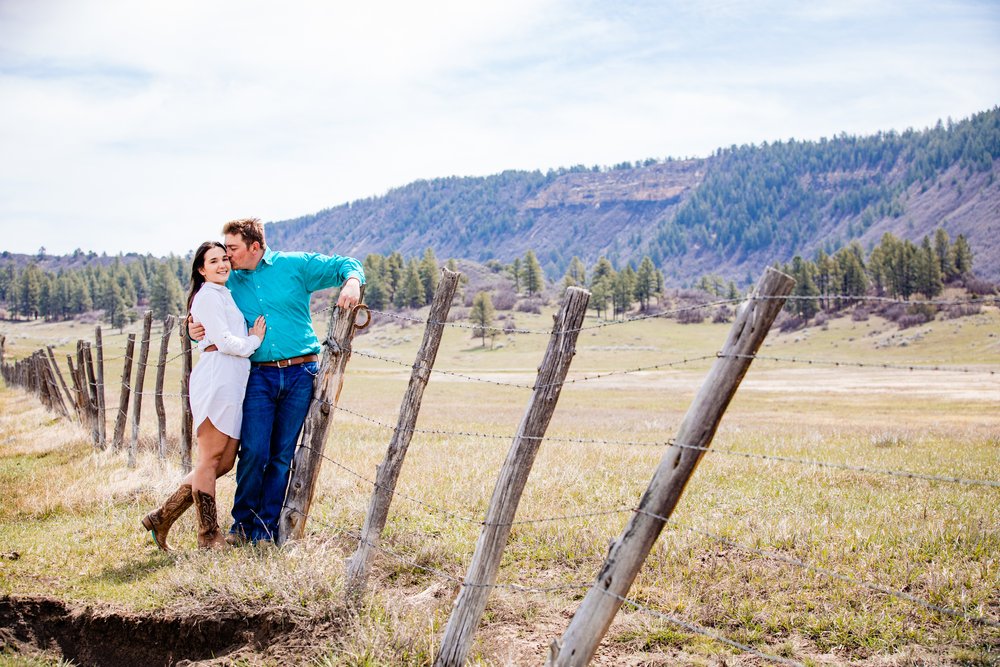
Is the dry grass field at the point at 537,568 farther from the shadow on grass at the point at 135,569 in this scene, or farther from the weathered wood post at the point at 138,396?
the weathered wood post at the point at 138,396

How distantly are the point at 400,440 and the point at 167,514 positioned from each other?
2.52 m

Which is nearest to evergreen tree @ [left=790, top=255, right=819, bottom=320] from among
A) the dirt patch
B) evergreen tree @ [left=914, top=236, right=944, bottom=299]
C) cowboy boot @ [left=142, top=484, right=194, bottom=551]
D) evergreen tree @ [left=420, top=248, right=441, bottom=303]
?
evergreen tree @ [left=914, top=236, right=944, bottom=299]

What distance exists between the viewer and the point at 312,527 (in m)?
6.43

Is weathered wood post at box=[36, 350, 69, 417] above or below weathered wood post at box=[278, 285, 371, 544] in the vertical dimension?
below

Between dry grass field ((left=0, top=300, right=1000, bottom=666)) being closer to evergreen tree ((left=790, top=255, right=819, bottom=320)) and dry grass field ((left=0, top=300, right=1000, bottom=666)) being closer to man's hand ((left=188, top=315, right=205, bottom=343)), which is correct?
man's hand ((left=188, top=315, right=205, bottom=343))

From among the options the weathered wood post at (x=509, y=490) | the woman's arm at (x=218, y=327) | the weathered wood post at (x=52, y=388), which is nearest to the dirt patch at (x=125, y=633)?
the weathered wood post at (x=509, y=490)

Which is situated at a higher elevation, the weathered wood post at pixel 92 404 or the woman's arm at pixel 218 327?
the woman's arm at pixel 218 327

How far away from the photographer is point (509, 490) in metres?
4.18

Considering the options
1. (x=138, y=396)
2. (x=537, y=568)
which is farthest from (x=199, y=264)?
(x=138, y=396)

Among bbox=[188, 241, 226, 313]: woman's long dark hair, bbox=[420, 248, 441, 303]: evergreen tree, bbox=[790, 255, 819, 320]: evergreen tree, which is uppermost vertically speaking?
bbox=[420, 248, 441, 303]: evergreen tree

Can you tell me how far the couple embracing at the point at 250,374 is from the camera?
5.86 metres

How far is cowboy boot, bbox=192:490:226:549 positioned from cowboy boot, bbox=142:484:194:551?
167 mm

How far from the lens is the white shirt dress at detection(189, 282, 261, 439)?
5.75 m

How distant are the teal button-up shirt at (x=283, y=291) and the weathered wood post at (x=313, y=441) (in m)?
0.27
